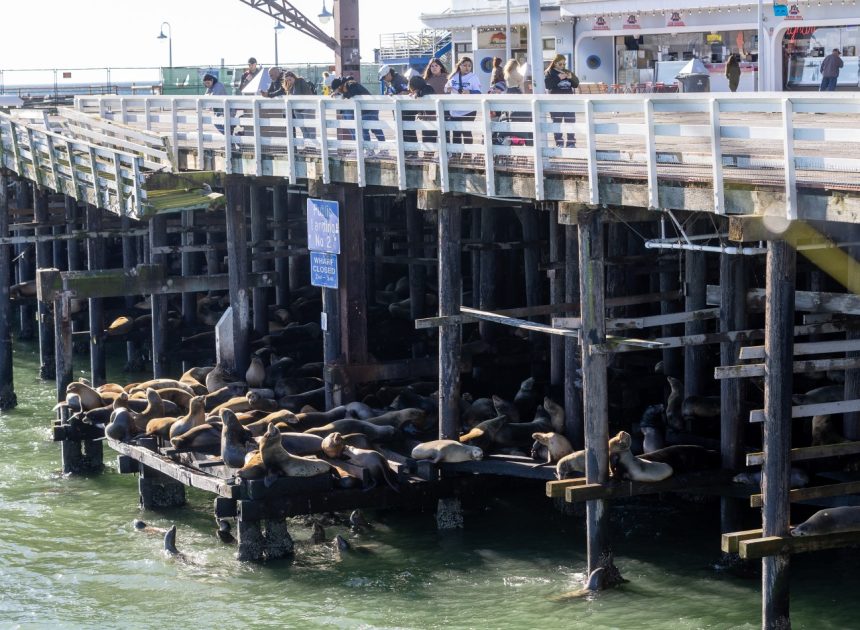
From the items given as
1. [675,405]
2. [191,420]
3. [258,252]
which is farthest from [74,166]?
[675,405]

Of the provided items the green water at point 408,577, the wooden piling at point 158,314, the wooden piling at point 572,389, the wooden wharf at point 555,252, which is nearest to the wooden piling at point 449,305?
the wooden wharf at point 555,252

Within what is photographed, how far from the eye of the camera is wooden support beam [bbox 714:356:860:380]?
1433 centimetres

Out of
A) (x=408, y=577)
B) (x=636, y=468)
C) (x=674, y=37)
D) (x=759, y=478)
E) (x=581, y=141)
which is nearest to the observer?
(x=759, y=478)

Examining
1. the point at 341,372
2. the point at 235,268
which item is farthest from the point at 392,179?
the point at 235,268

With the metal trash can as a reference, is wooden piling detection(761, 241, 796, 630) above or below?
below

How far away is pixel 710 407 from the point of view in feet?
63.0

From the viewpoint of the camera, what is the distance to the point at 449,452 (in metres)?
18.5

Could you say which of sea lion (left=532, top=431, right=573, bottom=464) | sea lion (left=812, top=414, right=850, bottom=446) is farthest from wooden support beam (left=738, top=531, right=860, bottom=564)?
sea lion (left=532, top=431, right=573, bottom=464)

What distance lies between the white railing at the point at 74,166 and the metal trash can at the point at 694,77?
29.0 ft

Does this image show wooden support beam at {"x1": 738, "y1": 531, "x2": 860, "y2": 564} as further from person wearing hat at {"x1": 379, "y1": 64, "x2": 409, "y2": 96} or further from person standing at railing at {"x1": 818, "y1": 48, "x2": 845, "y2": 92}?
person wearing hat at {"x1": 379, "y1": 64, "x2": 409, "y2": 96}

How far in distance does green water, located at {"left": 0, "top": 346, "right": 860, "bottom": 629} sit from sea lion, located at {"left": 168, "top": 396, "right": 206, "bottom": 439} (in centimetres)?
110

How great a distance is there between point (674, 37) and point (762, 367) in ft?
46.3

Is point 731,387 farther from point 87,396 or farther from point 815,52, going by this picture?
point 87,396

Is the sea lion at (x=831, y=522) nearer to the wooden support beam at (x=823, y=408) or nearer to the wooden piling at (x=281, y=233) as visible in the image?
the wooden support beam at (x=823, y=408)
